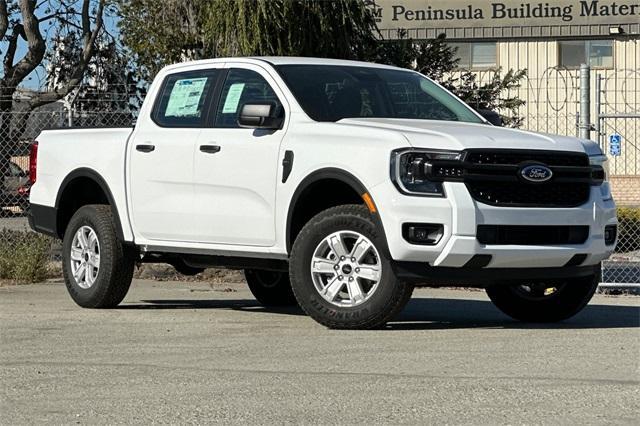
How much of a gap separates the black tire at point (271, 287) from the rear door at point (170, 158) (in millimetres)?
1401

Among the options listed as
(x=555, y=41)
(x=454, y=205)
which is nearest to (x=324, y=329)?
(x=454, y=205)

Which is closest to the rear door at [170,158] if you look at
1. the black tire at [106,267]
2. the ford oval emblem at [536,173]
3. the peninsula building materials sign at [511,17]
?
the black tire at [106,267]

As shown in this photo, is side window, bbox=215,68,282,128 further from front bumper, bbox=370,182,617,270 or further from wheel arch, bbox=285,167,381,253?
front bumper, bbox=370,182,617,270

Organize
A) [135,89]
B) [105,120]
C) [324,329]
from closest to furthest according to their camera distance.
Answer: [324,329] → [105,120] → [135,89]

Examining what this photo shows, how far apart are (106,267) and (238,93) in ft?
5.79

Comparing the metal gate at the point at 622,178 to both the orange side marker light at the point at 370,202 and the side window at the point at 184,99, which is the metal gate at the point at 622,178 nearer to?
the side window at the point at 184,99

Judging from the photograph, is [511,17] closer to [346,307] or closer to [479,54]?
[479,54]

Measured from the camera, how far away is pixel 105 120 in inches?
659

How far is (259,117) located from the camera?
32.4 feet

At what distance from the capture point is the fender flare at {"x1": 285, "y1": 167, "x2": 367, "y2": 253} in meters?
9.34

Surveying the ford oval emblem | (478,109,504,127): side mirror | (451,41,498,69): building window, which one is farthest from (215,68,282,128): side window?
(451,41,498,69): building window

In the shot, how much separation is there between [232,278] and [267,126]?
508 cm

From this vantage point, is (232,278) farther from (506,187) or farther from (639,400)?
(639,400)

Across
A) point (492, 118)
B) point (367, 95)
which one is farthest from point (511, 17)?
point (367, 95)
